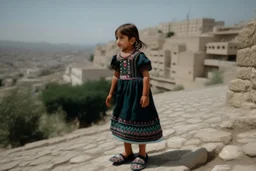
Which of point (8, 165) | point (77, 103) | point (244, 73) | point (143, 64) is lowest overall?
point (77, 103)

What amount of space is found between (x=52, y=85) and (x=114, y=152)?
51.7ft

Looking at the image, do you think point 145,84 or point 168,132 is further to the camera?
point 168,132

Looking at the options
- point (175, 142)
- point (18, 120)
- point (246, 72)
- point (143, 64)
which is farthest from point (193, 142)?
point (18, 120)

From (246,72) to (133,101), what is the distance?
103 inches

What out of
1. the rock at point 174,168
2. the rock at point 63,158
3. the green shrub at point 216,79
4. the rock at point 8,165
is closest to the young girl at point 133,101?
the rock at point 174,168

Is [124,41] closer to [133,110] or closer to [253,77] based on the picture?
[133,110]

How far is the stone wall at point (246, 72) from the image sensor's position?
12.3 ft

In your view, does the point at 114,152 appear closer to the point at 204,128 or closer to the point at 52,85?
the point at 204,128

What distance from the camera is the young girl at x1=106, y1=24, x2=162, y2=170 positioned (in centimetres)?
224

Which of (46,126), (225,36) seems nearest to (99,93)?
(46,126)

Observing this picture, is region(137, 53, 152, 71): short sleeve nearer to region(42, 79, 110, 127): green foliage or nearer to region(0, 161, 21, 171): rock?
region(0, 161, 21, 171): rock

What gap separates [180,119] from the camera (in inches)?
168

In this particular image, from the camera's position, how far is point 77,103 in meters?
15.2

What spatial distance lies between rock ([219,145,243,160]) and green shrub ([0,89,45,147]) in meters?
7.88
